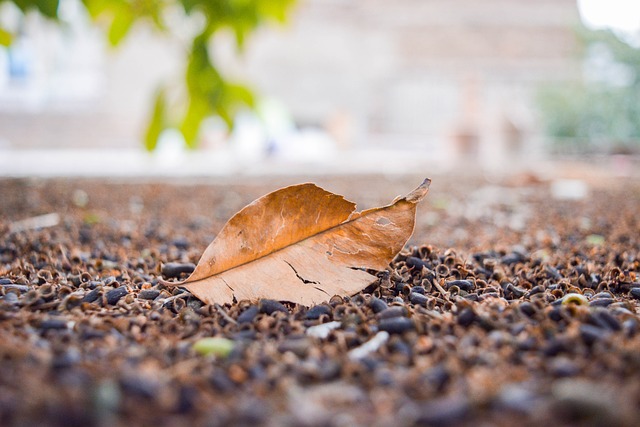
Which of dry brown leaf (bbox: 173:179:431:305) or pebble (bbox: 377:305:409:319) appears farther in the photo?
dry brown leaf (bbox: 173:179:431:305)

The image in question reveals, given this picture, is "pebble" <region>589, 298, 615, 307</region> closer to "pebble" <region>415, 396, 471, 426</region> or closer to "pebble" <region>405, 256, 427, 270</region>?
"pebble" <region>405, 256, 427, 270</region>

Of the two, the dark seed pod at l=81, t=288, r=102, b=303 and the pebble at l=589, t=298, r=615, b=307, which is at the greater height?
the dark seed pod at l=81, t=288, r=102, b=303

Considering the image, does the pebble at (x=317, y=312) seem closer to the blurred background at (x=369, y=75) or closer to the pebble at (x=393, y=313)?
the pebble at (x=393, y=313)

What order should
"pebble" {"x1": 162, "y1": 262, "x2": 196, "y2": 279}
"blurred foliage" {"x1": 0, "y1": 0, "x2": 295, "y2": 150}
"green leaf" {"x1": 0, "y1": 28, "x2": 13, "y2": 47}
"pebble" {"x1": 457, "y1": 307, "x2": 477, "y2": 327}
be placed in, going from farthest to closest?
"blurred foliage" {"x1": 0, "y1": 0, "x2": 295, "y2": 150}, "green leaf" {"x1": 0, "y1": 28, "x2": 13, "y2": 47}, "pebble" {"x1": 162, "y1": 262, "x2": 196, "y2": 279}, "pebble" {"x1": 457, "y1": 307, "x2": 477, "y2": 327}

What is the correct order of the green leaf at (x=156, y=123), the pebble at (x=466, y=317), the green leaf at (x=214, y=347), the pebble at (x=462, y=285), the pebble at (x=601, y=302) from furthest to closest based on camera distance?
the green leaf at (x=156, y=123), the pebble at (x=462, y=285), the pebble at (x=601, y=302), the pebble at (x=466, y=317), the green leaf at (x=214, y=347)

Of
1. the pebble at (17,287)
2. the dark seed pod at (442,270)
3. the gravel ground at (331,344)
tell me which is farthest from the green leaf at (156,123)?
the dark seed pod at (442,270)

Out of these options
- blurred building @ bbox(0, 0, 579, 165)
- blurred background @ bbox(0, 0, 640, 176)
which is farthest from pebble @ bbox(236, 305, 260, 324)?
blurred building @ bbox(0, 0, 579, 165)

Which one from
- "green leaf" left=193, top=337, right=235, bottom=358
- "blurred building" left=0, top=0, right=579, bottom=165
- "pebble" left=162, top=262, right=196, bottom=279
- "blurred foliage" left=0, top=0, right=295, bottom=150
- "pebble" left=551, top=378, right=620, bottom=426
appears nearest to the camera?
"pebble" left=551, top=378, right=620, bottom=426

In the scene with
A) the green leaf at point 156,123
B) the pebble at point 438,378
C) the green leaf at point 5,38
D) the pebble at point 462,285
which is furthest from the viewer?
the green leaf at point 156,123
